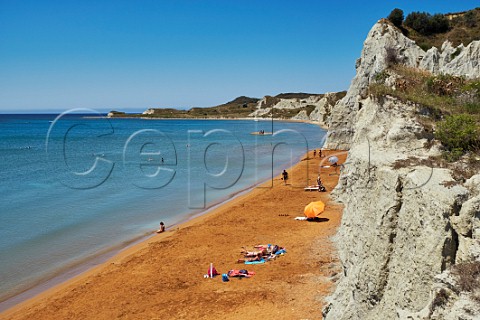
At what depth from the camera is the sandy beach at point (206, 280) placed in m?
11.6

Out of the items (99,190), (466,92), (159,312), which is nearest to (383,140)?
(466,92)

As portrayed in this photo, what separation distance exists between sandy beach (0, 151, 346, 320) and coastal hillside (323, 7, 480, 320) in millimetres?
3529

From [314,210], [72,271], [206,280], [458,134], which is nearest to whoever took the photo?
[458,134]

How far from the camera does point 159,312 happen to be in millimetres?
11664

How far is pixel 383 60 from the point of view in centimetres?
2230

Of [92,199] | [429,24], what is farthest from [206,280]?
[429,24]

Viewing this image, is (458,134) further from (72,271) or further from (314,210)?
(72,271)

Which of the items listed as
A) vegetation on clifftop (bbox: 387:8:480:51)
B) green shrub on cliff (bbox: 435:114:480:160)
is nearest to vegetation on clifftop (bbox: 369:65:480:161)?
green shrub on cliff (bbox: 435:114:480:160)

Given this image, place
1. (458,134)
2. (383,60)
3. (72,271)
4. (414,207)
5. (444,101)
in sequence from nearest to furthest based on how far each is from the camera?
(414,207)
(458,134)
(444,101)
(72,271)
(383,60)

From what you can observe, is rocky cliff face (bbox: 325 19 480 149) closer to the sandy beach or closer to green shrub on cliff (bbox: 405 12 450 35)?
green shrub on cliff (bbox: 405 12 450 35)

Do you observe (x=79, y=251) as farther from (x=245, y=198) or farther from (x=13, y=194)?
(x=13, y=194)

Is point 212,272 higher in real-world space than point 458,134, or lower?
lower

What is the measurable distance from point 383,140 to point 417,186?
2.67m

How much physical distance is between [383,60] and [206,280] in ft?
53.2
